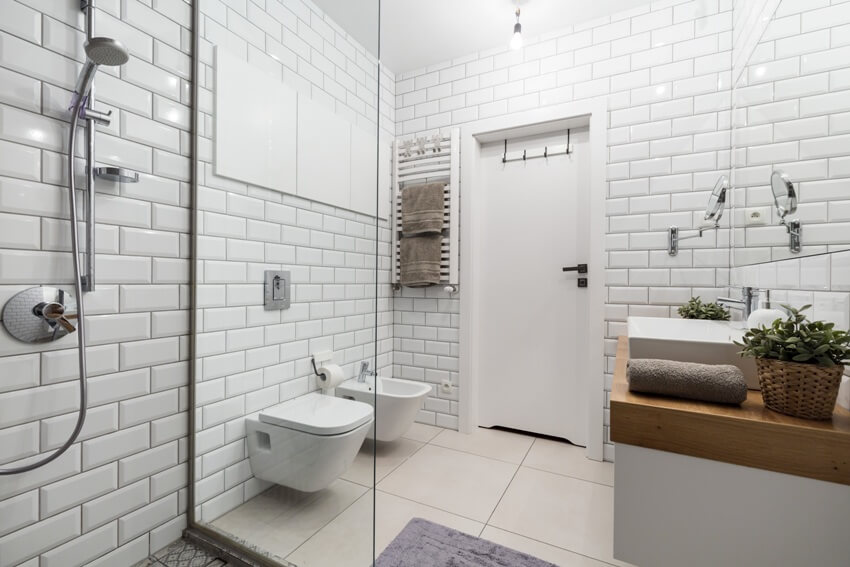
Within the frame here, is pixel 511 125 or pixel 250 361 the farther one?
pixel 511 125

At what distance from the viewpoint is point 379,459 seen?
2.32 m

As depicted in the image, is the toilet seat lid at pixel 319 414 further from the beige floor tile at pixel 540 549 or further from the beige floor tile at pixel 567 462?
the beige floor tile at pixel 567 462

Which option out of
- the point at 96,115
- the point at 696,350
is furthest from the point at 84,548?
the point at 696,350

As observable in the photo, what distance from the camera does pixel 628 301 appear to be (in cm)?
231

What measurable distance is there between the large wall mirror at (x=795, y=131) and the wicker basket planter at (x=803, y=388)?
35cm

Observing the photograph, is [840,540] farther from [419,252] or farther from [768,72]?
[419,252]

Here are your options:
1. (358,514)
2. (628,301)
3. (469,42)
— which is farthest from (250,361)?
(469,42)

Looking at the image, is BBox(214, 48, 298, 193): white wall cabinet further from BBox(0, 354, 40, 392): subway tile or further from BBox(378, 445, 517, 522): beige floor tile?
BBox(378, 445, 517, 522): beige floor tile

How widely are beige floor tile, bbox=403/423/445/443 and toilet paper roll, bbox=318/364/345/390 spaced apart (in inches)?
57.5

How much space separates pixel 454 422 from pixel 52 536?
217 cm

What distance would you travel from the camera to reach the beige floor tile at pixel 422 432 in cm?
270

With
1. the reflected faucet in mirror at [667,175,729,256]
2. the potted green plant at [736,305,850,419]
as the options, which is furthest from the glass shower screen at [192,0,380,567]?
the reflected faucet in mirror at [667,175,729,256]

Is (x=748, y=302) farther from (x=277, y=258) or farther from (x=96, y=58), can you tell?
(x=96, y=58)

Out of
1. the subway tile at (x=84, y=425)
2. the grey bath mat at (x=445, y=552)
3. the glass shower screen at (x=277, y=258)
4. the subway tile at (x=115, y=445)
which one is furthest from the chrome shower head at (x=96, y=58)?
the grey bath mat at (x=445, y=552)
